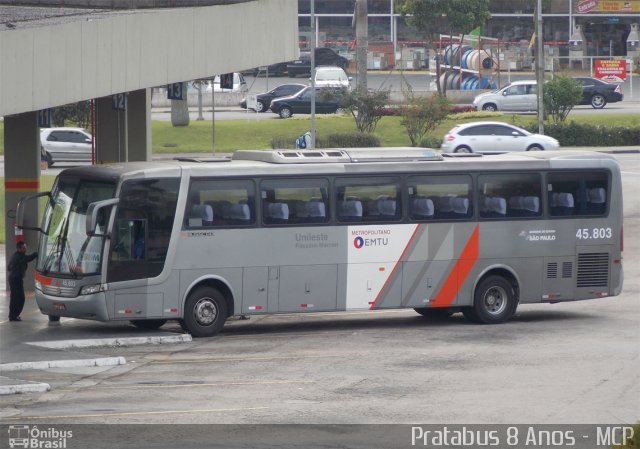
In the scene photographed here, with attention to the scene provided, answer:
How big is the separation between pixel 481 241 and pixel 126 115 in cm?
972

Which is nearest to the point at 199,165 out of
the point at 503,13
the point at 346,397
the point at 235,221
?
the point at 235,221

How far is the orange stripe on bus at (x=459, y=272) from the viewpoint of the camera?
74.4ft

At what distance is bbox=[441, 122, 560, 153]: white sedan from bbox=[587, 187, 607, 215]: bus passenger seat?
21133 millimetres

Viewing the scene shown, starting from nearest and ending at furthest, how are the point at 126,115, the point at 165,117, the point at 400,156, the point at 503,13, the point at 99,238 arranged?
the point at 99,238
the point at 400,156
the point at 126,115
the point at 165,117
the point at 503,13

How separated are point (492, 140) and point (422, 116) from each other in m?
7.65

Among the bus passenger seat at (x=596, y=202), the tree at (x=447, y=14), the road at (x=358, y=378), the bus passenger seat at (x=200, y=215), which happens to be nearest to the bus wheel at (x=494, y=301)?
the road at (x=358, y=378)

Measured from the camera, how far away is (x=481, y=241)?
2286 cm

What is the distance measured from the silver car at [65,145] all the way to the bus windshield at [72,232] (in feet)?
95.4

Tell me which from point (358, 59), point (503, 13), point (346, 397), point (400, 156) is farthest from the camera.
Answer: point (503, 13)

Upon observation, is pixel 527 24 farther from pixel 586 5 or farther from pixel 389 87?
pixel 389 87

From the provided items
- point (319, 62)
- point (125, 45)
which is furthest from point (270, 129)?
point (125, 45)

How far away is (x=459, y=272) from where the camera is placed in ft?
74.6

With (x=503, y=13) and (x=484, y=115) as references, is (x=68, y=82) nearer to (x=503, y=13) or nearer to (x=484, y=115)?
(x=484, y=115)

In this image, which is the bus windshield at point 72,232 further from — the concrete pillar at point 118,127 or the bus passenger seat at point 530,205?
the bus passenger seat at point 530,205
